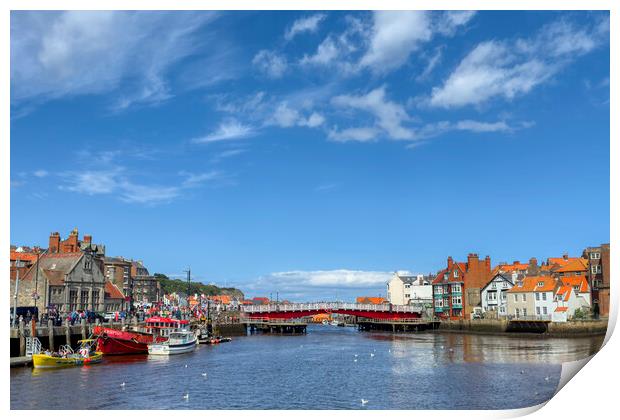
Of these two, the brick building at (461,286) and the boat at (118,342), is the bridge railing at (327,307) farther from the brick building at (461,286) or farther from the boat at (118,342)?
the boat at (118,342)

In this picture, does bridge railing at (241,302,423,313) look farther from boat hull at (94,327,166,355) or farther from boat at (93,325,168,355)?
boat hull at (94,327,166,355)

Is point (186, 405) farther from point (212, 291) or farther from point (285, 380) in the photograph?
point (212, 291)

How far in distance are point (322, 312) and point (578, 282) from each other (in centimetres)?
3152

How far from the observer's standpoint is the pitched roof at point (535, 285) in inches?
2421

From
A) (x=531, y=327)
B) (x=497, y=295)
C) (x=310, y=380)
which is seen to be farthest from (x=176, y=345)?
(x=497, y=295)

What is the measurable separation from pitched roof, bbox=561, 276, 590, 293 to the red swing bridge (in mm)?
20357

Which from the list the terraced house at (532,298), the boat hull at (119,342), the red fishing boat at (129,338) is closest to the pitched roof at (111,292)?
the red fishing boat at (129,338)

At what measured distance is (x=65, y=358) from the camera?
33875 millimetres

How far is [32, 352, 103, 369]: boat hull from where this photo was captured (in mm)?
31750

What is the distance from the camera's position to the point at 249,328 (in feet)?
291

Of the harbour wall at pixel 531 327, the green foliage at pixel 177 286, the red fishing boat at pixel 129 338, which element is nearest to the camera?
the red fishing boat at pixel 129 338

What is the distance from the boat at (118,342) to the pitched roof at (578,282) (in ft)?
127

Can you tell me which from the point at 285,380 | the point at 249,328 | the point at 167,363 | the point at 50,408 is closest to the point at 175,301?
the point at 249,328
